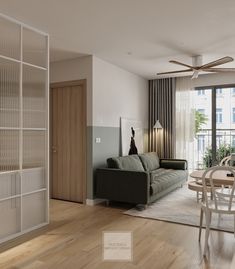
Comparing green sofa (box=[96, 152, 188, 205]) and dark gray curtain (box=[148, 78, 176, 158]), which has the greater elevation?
dark gray curtain (box=[148, 78, 176, 158])

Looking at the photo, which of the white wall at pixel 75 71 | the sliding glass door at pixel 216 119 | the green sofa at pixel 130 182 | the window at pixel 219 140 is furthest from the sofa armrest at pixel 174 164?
the white wall at pixel 75 71

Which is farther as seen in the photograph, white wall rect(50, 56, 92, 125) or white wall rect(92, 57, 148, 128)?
white wall rect(92, 57, 148, 128)

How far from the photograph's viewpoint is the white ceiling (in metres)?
3.04

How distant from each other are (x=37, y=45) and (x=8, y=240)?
101 inches

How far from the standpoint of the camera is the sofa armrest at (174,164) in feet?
20.9

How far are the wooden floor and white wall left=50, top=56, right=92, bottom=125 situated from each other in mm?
1925

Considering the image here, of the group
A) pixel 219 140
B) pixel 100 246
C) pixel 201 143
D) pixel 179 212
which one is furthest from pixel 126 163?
pixel 219 140

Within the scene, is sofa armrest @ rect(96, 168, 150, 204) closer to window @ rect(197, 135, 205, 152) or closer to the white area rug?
the white area rug

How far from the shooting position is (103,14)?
10.7 ft

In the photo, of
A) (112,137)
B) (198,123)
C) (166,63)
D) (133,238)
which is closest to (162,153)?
(198,123)

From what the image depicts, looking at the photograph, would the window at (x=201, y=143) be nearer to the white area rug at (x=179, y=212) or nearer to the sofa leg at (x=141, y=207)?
the white area rug at (x=179, y=212)

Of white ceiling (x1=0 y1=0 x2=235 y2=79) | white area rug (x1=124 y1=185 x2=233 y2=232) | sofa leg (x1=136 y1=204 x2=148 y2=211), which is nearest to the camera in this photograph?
white ceiling (x1=0 y1=0 x2=235 y2=79)

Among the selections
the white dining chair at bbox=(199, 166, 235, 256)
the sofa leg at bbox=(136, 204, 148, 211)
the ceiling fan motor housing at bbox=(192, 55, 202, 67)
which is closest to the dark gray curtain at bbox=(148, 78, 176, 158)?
the ceiling fan motor housing at bbox=(192, 55, 202, 67)

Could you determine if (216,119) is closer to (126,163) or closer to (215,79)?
(215,79)
